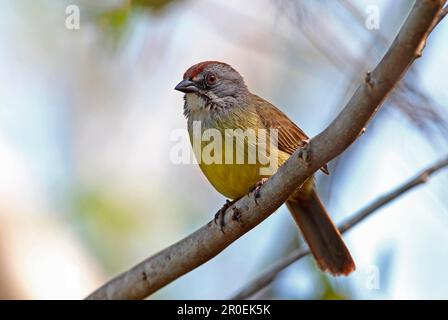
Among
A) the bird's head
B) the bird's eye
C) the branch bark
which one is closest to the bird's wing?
the bird's head

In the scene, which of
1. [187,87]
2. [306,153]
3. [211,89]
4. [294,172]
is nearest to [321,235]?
[211,89]

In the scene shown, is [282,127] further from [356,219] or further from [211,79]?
[356,219]

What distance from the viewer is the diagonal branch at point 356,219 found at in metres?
4.28

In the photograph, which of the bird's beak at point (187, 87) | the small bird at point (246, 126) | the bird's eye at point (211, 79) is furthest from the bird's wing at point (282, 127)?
the bird's beak at point (187, 87)

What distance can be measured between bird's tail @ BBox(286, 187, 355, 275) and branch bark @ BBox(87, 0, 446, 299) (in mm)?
1370

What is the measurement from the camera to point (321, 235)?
5.42m

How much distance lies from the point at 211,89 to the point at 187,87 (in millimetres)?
186

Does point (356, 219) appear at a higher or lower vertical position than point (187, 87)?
→ lower

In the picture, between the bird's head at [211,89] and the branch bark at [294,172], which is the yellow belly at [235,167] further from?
the branch bark at [294,172]

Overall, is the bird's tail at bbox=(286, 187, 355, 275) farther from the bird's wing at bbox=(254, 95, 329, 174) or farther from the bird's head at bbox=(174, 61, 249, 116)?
the bird's head at bbox=(174, 61, 249, 116)

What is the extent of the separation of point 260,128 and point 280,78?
9.59 ft

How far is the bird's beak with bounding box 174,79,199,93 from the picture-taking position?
5.23 meters

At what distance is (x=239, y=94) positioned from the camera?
17.5ft
